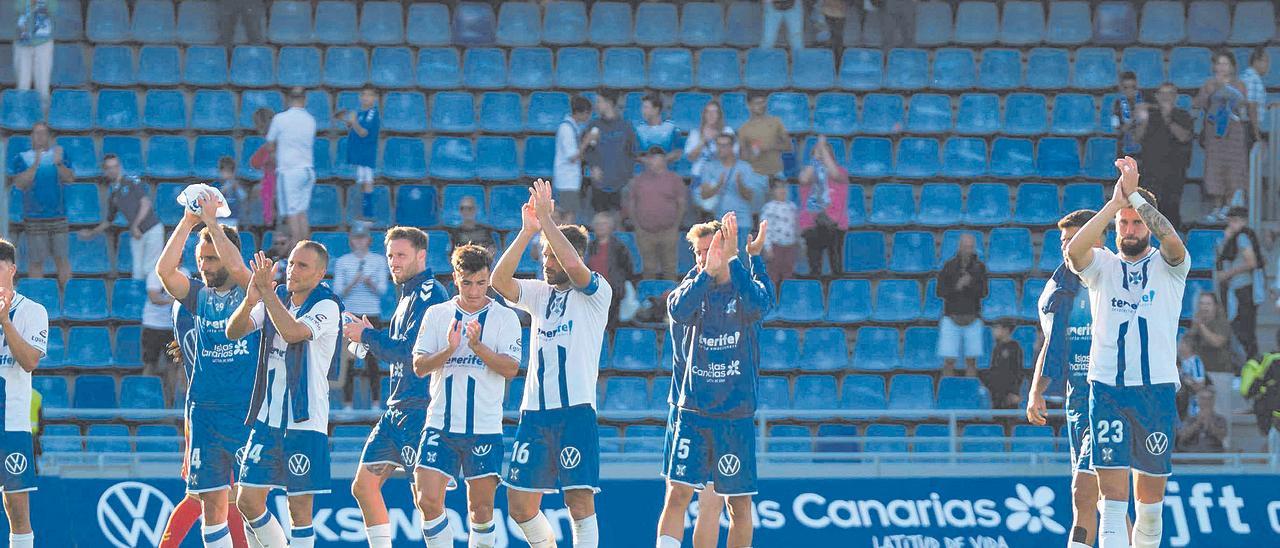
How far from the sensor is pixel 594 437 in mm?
10688

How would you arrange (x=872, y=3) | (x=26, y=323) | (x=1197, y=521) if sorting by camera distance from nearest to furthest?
(x=26, y=323)
(x=1197, y=521)
(x=872, y=3)

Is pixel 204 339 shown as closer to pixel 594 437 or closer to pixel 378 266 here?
pixel 594 437

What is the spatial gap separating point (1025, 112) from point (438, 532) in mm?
11799

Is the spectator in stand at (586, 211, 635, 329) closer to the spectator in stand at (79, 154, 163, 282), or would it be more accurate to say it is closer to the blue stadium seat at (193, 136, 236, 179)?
the spectator in stand at (79, 154, 163, 282)

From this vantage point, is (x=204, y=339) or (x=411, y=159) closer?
(x=204, y=339)

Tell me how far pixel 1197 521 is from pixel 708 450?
17.4 ft

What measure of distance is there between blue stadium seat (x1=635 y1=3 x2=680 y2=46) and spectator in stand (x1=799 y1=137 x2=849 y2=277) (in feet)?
12.1

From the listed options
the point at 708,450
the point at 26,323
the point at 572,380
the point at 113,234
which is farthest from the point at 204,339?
the point at 113,234

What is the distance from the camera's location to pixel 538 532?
1079cm

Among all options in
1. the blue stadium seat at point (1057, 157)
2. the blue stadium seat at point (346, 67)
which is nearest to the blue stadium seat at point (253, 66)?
the blue stadium seat at point (346, 67)

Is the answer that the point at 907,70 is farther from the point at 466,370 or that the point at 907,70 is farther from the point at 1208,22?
the point at 466,370

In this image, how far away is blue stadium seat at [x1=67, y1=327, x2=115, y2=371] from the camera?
18406mm

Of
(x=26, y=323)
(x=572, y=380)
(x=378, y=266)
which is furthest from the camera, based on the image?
(x=378, y=266)

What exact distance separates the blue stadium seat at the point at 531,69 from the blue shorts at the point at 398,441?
1032cm
